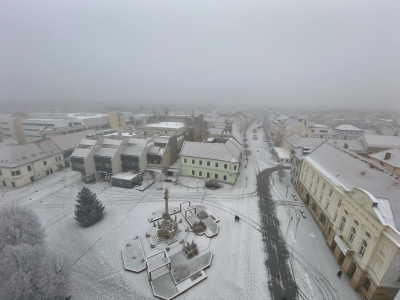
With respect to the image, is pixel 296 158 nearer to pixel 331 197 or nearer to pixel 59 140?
pixel 331 197

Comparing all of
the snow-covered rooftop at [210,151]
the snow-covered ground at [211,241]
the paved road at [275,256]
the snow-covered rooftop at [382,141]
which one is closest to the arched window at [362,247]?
the snow-covered ground at [211,241]

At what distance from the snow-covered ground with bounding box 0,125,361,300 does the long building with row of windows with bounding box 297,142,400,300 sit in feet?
6.75

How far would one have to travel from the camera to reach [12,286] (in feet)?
46.6

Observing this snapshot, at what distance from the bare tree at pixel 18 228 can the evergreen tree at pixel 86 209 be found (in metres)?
6.47

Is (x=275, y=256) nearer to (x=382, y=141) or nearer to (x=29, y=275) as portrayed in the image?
(x=29, y=275)

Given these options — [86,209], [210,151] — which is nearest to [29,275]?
[86,209]

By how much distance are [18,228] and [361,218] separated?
37.6m

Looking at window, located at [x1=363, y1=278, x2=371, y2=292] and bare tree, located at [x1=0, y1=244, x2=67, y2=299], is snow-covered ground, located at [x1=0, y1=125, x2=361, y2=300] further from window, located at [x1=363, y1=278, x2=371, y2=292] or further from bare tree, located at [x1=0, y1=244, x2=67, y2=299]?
bare tree, located at [x1=0, y1=244, x2=67, y2=299]

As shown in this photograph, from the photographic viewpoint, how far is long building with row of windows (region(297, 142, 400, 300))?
17125 millimetres

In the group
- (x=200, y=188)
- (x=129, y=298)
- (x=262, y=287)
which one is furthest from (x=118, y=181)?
(x=262, y=287)

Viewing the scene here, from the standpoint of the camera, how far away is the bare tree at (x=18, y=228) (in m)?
18.9

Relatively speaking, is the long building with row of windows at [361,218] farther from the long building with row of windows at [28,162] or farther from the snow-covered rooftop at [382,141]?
the long building with row of windows at [28,162]

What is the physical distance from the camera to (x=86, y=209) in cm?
2830

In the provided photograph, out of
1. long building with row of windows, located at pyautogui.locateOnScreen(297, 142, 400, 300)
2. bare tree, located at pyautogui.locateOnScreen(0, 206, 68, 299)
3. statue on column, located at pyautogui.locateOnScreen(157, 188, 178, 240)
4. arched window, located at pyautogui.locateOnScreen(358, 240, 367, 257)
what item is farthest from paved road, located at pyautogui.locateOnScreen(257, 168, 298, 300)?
bare tree, located at pyautogui.locateOnScreen(0, 206, 68, 299)
